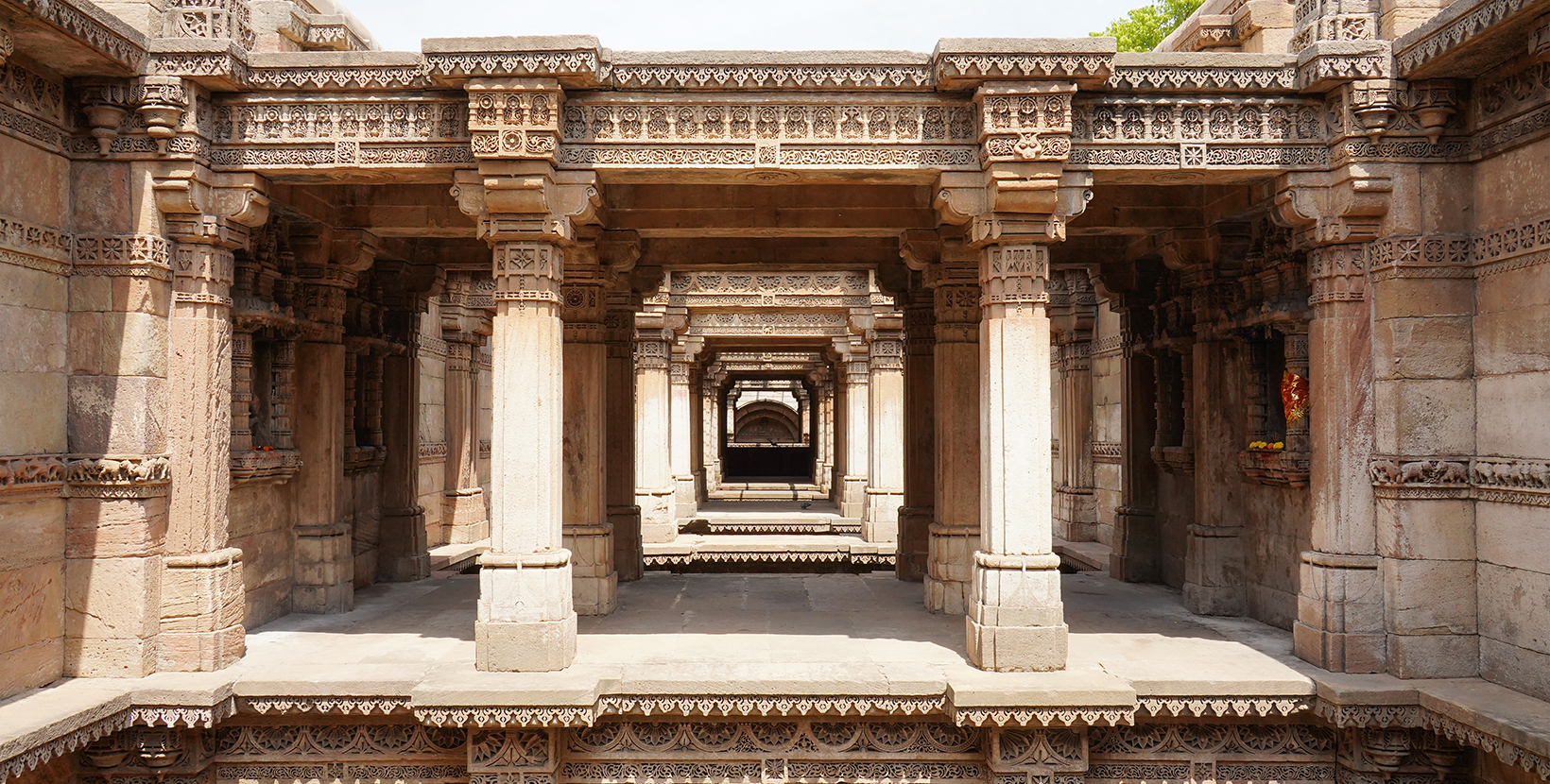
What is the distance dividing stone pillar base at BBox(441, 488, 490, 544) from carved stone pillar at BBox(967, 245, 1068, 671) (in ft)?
35.8

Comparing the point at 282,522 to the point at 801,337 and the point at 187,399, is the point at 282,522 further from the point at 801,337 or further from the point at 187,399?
the point at 801,337

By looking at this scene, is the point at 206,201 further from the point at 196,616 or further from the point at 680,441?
the point at 680,441

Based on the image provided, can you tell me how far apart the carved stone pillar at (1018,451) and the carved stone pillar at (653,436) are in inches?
393

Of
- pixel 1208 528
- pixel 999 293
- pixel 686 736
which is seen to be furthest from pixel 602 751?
pixel 1208 528

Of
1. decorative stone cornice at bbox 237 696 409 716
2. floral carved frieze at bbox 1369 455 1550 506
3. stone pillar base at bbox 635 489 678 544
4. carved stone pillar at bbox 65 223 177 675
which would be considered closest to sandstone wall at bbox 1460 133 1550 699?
floral carved frieze at bbox 1369 455 1550 506

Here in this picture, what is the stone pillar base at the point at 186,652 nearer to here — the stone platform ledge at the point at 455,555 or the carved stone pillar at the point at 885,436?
the stone platform ledge at the point at 455,555

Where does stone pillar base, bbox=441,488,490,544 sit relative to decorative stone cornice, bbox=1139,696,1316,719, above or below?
above

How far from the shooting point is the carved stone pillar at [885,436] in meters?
16.4

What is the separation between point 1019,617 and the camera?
22.0 ft

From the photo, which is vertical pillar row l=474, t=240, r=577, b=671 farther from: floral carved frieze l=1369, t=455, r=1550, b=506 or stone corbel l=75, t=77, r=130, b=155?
floral carved frieze l=1369, t=455, r=1550, b=506

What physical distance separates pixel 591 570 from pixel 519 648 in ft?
7.60

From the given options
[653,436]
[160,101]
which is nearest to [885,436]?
[653,436]

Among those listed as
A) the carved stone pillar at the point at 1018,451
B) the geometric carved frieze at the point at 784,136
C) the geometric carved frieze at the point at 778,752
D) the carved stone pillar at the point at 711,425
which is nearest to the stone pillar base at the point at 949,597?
the carved stone pillar at the point at 1018,451

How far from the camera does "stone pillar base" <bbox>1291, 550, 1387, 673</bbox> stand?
22.0 ft
